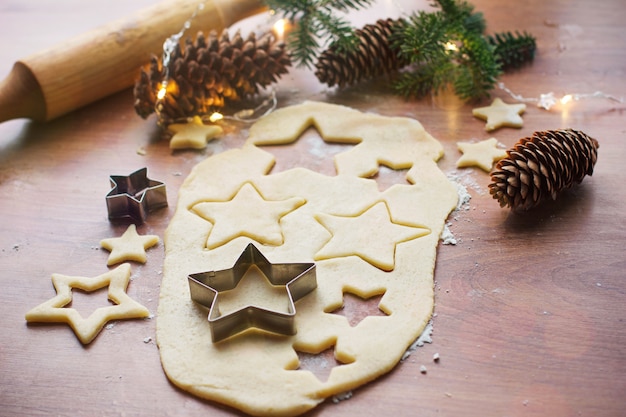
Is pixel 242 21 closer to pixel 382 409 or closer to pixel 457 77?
pixel 457 77

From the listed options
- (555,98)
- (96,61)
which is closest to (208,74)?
(96,61)

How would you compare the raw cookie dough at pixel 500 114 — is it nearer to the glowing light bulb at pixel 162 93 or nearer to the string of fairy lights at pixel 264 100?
the string of fairy lights at pixel 264 100

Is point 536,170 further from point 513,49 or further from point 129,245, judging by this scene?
point 129,245

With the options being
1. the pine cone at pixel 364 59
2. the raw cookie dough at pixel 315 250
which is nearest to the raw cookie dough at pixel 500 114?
the raw cookie dough at pixel 315 250

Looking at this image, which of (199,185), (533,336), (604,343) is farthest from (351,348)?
(199,185)

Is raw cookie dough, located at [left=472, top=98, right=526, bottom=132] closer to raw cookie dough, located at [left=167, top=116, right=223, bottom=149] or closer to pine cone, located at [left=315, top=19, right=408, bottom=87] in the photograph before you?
pine cone, located at [left=315, top=19, right=408, bottom=87]
